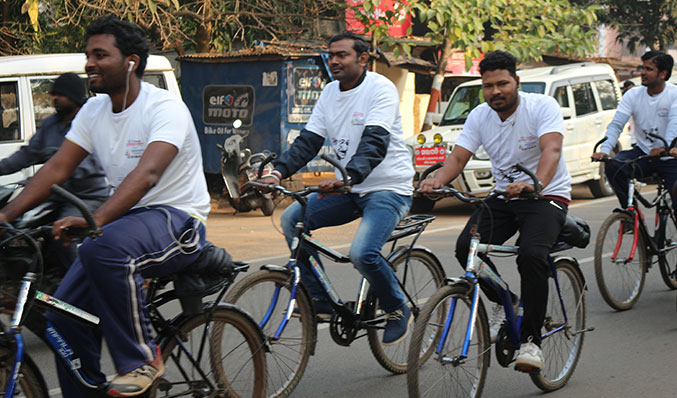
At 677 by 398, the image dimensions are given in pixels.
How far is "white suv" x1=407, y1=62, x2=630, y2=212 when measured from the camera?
39.3 feet

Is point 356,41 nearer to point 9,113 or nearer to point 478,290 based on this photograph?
point 478,290

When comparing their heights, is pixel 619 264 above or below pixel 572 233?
below

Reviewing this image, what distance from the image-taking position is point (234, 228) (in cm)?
1138

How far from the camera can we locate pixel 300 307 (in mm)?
4293

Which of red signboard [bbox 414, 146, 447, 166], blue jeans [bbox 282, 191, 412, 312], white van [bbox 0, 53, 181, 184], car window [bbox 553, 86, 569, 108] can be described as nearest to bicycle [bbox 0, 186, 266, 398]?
blue jeans [bbox 282, 191, 412, 312]

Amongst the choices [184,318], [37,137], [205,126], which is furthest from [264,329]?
[205,126]

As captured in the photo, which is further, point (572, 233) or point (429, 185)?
point (572, 233)

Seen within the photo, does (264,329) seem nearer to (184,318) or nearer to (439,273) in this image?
(184,318)

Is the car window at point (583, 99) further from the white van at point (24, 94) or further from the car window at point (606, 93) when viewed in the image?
the white van at point (24, 94)

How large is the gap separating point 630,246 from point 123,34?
14.9ft

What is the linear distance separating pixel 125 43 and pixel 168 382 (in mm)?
1292

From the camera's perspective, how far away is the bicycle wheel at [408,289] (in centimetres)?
488

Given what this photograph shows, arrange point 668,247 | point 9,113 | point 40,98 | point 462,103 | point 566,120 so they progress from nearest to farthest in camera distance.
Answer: point 668,247 → point 9,113 → point 40,98 → point 566,120 → point 462,103

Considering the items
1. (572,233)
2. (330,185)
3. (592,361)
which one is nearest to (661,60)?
(592,361)
